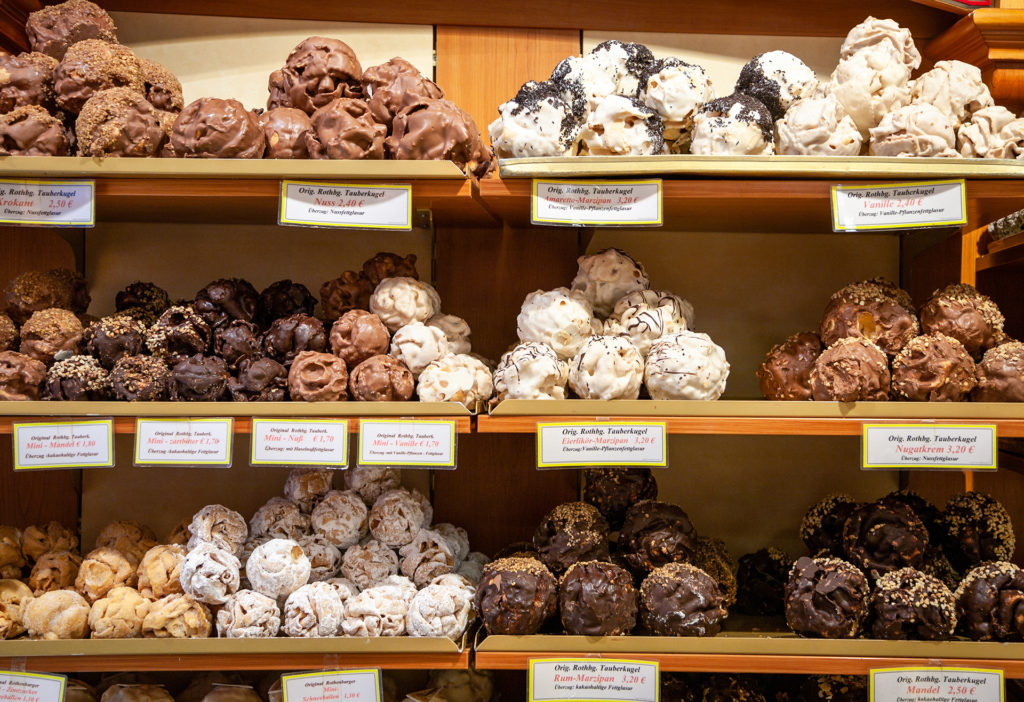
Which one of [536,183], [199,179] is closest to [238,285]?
[199,179]

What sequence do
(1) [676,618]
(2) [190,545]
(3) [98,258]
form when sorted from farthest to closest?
(3) [98,258]
(2) [190,545]
(1) [676,618]

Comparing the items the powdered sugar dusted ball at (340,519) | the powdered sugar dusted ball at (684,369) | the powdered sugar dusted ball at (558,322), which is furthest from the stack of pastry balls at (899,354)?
the powdered sugar dusted ball at (340,519)

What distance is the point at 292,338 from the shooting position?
1.58 metres

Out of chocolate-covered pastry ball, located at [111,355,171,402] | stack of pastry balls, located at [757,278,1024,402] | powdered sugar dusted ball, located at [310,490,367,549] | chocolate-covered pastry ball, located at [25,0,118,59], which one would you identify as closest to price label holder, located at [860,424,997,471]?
stack of pastry balls, located at [757,278,1024,402]

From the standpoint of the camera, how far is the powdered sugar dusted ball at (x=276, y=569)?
153cm

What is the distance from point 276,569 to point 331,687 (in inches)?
10.4

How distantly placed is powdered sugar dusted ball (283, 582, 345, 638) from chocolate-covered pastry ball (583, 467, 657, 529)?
1.98 feet

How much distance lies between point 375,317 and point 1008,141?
1.31m

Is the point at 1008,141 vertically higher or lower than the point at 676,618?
higher

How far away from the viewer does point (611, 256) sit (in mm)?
1704

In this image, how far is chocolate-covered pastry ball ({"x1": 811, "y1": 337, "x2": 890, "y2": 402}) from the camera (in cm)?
147

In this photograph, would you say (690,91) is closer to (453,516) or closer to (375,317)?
(375,317)

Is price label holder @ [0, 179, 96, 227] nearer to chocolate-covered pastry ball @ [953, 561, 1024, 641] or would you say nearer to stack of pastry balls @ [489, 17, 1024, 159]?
stack of pastry balls @ [489, 17, 1024, 159]

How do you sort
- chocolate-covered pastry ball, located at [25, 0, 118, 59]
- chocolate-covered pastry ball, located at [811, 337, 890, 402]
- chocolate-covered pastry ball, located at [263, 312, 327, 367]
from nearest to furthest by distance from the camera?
chocolate-covered pastry ball, located at [811, 337, 890, 402] → chocolate-covered pastry ball, located at [263, 312, 327, 367] → chocolate-covered pastry ball, located at [25, 0, 118, 59]
